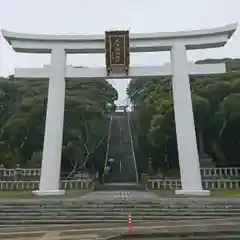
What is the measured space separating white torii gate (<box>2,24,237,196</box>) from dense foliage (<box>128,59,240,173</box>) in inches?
352

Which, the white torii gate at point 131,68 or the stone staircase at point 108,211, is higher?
the white torii gate at point 131,68

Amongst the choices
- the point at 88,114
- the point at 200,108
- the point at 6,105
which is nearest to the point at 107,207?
the point at 200,108

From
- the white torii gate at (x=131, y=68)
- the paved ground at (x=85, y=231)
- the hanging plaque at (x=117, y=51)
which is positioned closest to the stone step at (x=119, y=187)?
the white torii gate at (x=131, y=68)

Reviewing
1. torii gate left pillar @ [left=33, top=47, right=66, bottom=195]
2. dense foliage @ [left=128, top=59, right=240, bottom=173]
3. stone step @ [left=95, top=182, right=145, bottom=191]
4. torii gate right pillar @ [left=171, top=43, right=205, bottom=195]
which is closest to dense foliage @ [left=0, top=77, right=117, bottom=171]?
dense foliage @ [left=128, top=59, right=240, bottom=173]

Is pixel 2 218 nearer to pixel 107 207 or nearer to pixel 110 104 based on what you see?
pixel 107 207

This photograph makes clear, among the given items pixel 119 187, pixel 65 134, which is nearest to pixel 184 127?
pixel 119 187

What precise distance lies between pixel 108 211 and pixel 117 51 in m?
7.72

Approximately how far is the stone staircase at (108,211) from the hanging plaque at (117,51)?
254 inches

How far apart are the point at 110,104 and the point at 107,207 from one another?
26.8 metres

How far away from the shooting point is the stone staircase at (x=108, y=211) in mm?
11469

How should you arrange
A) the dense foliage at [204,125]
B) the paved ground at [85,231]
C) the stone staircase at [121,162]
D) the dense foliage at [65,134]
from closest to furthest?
the paved ground at [85,231] → the stone staircase at [121,162] → the dense foliage at [204,125] → the dense foliage at [65,134]

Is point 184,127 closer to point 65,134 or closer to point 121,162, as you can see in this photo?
point 121,162

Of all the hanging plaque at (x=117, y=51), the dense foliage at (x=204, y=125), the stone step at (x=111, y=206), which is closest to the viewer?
the stone step at (x=111, y=206)

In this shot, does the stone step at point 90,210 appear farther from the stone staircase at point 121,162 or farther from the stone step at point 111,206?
the stone staircase at point 121,162
